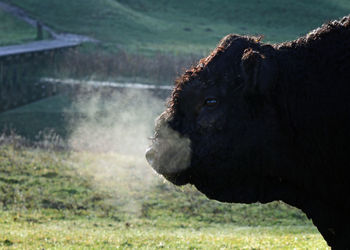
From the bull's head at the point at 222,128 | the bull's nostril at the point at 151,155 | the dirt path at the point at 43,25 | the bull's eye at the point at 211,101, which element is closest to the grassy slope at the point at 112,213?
the bull's head at the point at 222,128

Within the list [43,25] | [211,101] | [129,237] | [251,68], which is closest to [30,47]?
[43,25]

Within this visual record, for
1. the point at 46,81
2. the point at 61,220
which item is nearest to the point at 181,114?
the point at 61,220

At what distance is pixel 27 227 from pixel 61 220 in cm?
224

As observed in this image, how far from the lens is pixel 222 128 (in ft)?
14.9

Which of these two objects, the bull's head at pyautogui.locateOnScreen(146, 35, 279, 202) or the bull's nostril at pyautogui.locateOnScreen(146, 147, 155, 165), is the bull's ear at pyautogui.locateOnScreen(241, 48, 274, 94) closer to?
the bull's head at pyautogui.locateOnScreen(146, 35, 279, 202)

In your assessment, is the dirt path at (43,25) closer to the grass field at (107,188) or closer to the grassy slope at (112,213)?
the grass field at (107,188)

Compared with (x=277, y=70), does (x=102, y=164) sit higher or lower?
lower

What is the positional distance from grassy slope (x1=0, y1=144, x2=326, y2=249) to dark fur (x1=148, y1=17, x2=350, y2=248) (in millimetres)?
5909

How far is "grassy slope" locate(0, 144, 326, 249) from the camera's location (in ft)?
37.6

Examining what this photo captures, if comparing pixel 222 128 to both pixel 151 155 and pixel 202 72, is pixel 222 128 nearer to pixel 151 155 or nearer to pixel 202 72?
pixel 202 72

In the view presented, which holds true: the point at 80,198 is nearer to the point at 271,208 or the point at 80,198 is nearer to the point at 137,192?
the point at 137,192

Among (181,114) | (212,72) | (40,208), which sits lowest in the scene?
(40,208)

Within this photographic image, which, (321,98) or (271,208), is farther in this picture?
(271,208)

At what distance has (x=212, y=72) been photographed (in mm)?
4656
